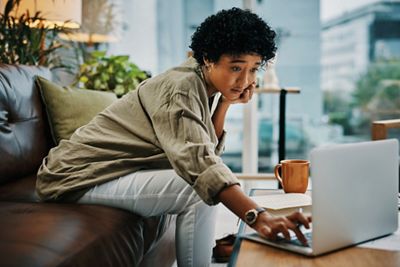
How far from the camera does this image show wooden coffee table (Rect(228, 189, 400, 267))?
1.02 meters

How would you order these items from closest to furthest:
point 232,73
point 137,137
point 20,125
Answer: point 232,73 → point 137,137 → point 20,125

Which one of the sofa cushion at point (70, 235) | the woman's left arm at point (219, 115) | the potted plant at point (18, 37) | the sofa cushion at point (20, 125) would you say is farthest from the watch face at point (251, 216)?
the potted plant at point (18, 37)

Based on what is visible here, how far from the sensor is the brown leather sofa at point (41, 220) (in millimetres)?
1168

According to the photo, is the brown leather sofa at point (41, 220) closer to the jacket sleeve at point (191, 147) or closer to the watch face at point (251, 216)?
the jacket sleeve at point (191, 147)

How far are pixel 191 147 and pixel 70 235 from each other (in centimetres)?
35

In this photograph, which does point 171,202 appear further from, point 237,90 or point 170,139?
point 237,90

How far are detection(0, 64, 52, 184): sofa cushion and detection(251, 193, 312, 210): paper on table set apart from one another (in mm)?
986


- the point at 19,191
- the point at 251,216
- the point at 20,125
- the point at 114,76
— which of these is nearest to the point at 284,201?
the point at 251,216

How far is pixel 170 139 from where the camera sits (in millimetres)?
1388

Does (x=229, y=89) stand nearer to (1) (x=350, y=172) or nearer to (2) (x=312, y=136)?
(1) (x=350, y=172)

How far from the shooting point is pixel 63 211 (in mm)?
1468

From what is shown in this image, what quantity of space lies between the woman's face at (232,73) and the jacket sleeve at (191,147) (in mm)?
131

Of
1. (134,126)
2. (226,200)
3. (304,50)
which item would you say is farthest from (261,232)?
(304,50)

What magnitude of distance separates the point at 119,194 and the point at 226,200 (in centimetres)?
49
